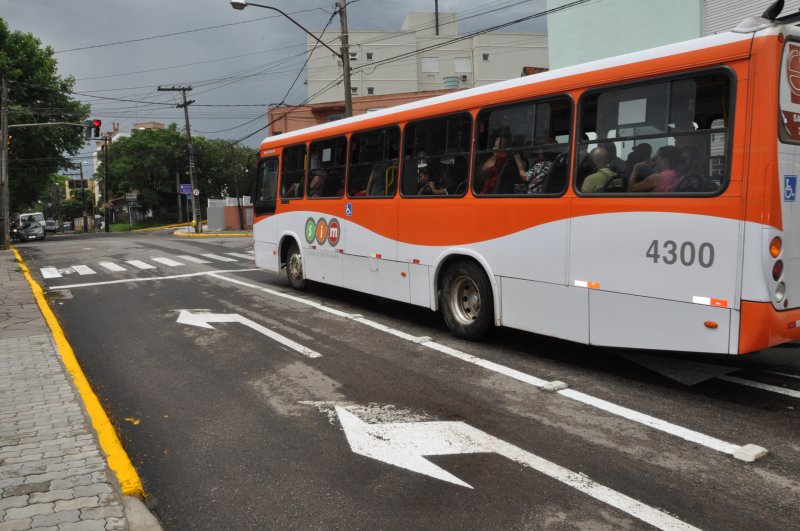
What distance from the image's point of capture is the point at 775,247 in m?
4.97

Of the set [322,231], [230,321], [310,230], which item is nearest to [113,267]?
[310,230]

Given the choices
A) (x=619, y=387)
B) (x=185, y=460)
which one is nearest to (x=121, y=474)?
Answer: (x=185, y=460)

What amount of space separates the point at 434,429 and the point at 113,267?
624 inches

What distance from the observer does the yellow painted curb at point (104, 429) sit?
13.2ft

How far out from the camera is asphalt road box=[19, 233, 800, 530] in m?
3.73

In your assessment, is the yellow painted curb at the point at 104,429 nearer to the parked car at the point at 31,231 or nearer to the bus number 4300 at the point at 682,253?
the bus number 4300 at the point at 682,253

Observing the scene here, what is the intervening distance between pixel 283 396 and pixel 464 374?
186cm

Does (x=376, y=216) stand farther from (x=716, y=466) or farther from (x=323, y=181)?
(x=716, y=466)

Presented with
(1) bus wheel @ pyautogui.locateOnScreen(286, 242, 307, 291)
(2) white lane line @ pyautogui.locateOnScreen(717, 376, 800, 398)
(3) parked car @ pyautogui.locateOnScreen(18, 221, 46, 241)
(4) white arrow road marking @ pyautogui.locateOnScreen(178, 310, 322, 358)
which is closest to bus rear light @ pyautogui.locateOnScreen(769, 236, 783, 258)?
(2) white lane line @ pyautogui.locateOnScreen(717, 376, 800, 398)

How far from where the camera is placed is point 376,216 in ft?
30.7

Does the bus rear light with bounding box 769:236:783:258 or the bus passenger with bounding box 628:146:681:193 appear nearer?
the bus rear light with bounding box 769:236:783:258

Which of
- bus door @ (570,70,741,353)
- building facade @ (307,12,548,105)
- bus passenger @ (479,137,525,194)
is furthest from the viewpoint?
building facade @ (307,12,548,105)

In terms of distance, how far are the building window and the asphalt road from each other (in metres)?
55.6

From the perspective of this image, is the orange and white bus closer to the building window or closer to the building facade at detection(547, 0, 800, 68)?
the building facade at detection(547, 0, 800, 68)
